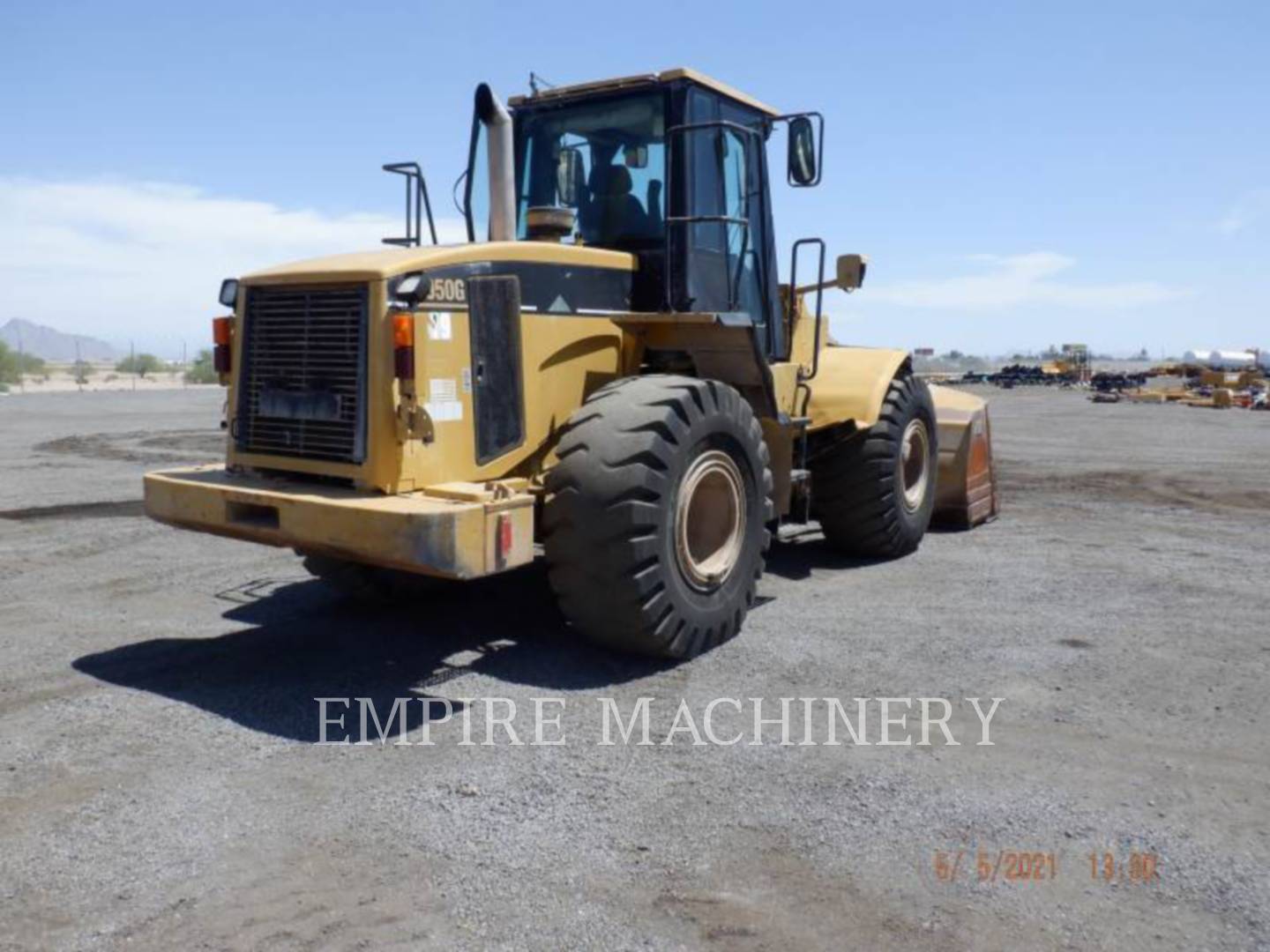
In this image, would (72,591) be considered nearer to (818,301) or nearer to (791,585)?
(791,585)

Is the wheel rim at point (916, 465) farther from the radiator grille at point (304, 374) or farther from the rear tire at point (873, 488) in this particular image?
Answer: the radiator grille at point (304, 374)

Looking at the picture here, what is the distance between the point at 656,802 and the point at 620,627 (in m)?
1.34

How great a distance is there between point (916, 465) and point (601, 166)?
389 centimetres

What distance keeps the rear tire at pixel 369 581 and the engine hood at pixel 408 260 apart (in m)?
1.87

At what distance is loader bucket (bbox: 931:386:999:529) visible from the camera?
9.79m

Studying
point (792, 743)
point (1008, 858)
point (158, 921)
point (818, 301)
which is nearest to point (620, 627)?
point (792, 743)

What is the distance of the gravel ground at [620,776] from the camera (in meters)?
3.19

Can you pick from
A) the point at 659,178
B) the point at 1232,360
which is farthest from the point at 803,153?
the point at 1232,360

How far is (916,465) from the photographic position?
355 inches

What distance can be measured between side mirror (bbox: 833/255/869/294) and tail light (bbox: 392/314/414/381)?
12.6ft

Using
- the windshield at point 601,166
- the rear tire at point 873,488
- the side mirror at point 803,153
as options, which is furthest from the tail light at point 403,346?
the rear tire at point 873,488

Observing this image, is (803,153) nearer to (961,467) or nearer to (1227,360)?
(961,467)

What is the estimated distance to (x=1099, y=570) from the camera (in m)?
7.99

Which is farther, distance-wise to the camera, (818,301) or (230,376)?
(818,301)
